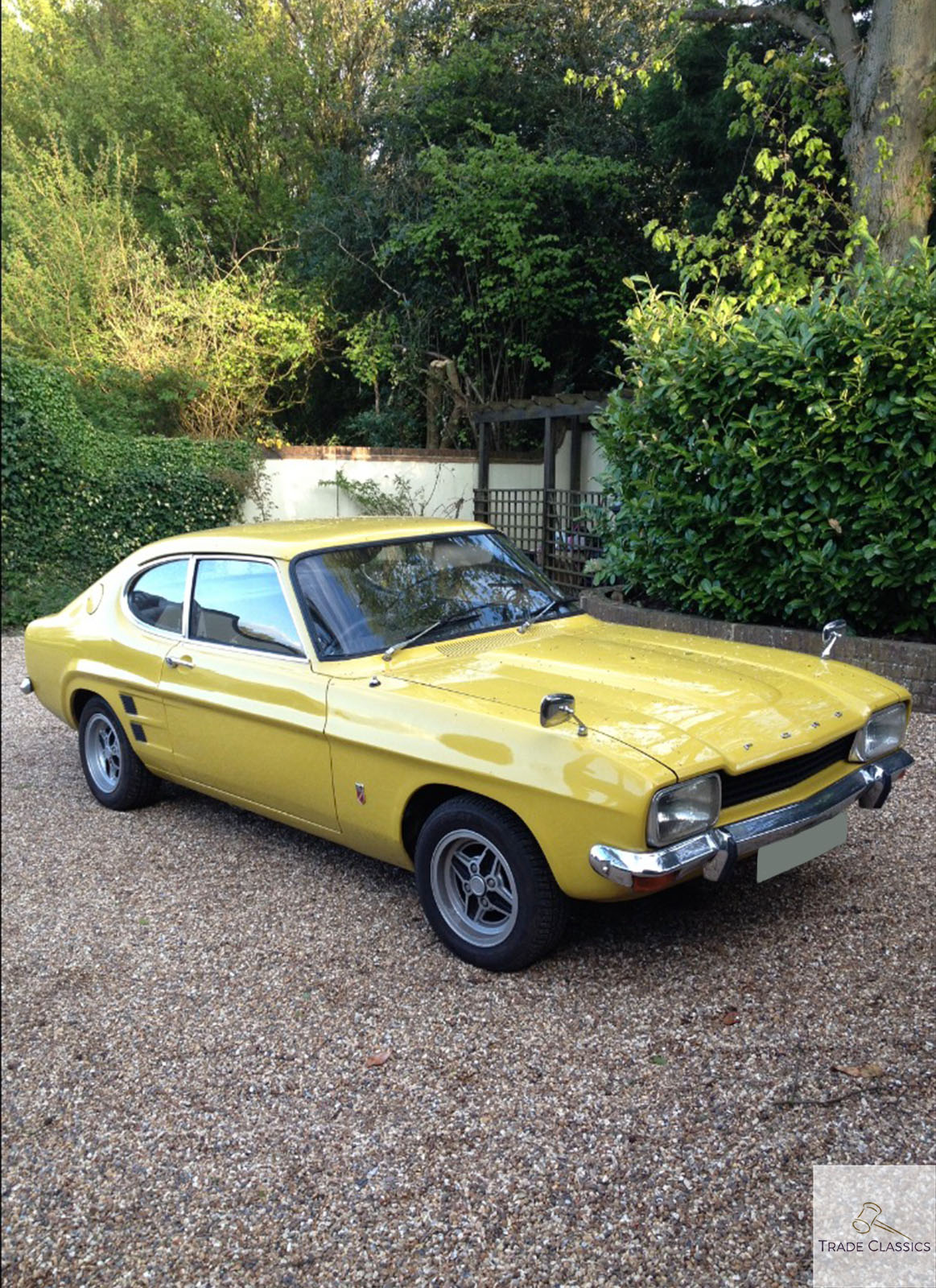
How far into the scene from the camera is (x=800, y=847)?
10.8 feet

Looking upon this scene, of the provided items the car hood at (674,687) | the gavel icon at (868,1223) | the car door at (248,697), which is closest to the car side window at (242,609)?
the car door at (248,697)

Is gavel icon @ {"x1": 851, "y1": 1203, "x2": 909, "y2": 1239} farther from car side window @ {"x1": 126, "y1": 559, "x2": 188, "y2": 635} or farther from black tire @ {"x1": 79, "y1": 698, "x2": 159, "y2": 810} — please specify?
black tire @ {"x1": 79, "y1": 698, "x2": 159, "y2": 810}

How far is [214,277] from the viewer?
659 inches

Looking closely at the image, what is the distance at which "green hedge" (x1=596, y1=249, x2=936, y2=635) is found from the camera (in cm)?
613

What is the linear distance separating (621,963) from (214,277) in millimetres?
16034

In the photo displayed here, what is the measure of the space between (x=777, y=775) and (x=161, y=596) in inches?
123

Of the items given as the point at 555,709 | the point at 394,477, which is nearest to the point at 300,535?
the point at 555,709

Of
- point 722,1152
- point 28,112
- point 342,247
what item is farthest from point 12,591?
point 28,112

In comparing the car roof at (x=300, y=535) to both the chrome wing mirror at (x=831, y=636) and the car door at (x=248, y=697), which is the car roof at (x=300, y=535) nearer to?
the car door at (x=248, y=697)

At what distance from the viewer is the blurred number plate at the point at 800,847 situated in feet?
10.5

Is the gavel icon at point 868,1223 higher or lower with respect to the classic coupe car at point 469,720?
lower

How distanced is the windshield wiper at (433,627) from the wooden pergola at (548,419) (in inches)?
282

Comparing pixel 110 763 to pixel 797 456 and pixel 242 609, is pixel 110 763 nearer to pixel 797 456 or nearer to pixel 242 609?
pixel 242 609

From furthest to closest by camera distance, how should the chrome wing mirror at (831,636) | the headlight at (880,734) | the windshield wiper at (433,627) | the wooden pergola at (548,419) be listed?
1. the wooden pergola at (548,419)
2. the chrome wing mirror at (831,636)
3. the windshield wiper at (433,627)
4. the headlight at (880,734)
